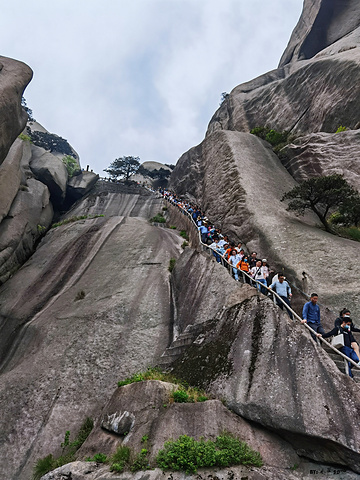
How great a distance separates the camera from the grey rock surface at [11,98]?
20000 millimetres

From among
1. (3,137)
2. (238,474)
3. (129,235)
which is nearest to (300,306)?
(238,474)

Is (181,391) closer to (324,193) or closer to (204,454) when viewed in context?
(204,454)

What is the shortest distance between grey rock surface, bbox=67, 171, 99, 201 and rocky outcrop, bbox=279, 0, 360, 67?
121ft

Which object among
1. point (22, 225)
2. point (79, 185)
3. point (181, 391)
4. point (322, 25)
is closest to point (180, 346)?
point (181, 391)

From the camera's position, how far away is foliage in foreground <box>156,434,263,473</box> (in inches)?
256

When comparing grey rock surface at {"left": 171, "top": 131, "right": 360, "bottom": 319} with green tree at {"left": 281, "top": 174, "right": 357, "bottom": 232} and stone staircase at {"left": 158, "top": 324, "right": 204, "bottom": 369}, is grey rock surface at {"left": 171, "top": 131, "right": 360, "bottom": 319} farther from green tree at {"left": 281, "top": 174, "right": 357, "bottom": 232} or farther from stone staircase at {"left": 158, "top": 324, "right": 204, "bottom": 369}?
stone staircase at {"left": 158, "top": 324, "right": 204, "bottom": 369}

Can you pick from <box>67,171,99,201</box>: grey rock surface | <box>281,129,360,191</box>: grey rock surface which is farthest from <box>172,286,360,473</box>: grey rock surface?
<box>67,171,99,201</box>: grey rock surface

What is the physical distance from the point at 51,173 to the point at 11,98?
14.7 m

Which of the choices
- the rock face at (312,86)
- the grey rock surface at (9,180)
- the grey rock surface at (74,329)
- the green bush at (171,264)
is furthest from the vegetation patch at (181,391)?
the rock face at (312,86)

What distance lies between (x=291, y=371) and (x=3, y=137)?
21.0 m

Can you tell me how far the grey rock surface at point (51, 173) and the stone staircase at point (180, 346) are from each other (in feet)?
94.4

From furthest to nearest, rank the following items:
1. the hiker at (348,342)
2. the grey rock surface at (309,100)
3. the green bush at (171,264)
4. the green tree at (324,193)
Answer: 1. the grey rock surface at (309,100)
2. the green bush at (171,264)
3. the green tree at (324,193)
4. the hiker at (348,342)

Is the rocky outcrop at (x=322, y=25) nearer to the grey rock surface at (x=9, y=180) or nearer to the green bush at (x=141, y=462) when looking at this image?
the grey rock surface at (x=9, y=180)

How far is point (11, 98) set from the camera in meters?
20.8
